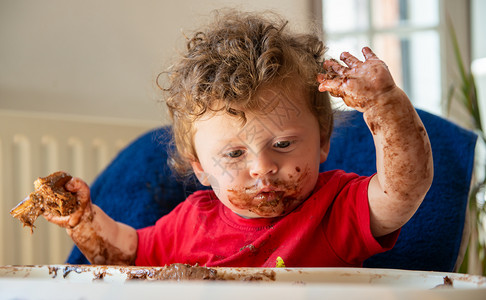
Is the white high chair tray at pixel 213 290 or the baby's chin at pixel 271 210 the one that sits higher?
the white high chair tray at pixel 213 290

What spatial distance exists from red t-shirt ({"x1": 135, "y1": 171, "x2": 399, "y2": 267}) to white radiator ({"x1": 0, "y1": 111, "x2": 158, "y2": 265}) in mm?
881

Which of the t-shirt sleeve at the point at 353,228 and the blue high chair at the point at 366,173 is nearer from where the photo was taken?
the t-shirt sleeve at the point at 353,228

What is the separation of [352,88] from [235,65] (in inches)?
8.6

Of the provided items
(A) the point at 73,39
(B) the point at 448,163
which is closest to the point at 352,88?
(B) the point at 448,163

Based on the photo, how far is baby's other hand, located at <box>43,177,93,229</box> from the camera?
78 centimetres

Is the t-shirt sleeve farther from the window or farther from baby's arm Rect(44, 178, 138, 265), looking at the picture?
the window

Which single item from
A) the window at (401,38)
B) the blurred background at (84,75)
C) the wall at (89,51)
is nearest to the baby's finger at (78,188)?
the blurred background at (84,75)

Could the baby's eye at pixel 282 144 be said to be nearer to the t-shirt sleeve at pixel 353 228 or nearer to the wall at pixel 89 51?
the t-shirt sleeve at pixel 353 228

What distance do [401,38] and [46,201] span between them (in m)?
1.92

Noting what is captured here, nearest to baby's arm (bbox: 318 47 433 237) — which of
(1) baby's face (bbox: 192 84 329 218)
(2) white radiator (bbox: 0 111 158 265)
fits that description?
(1) baby's face (bbox: 192 84 329 218)

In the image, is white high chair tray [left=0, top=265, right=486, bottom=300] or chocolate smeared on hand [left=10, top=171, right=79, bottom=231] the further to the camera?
chocolate smeared on hand [left=10, top=171, right=79, bottom=231]

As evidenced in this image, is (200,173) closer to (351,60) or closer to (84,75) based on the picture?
(351,60)

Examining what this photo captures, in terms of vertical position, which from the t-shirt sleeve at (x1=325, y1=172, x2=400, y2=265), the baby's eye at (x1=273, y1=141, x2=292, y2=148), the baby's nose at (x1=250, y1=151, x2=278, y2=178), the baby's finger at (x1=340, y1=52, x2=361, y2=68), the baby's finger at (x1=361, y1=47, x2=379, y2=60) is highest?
the baby's finger at (x1=361, y1=47, x2=379, y2=60)

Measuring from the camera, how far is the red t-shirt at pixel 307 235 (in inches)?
28.0
